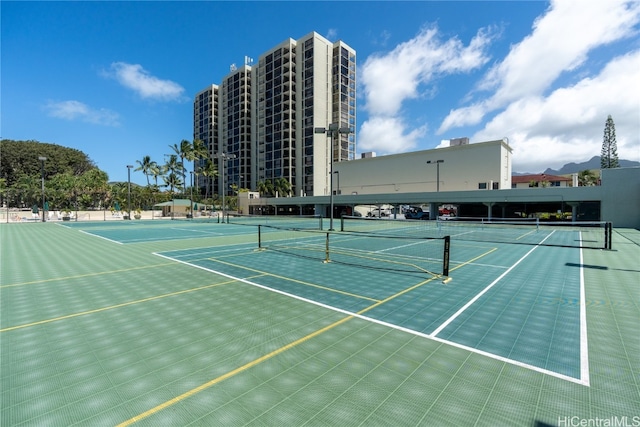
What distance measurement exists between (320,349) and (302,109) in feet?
318

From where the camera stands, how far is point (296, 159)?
97.2m

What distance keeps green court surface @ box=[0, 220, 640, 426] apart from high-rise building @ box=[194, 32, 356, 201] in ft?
270

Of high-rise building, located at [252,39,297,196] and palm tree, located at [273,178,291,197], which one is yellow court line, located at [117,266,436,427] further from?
high-rise building, located at [252,39,297,196]

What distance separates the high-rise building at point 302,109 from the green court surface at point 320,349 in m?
82.2

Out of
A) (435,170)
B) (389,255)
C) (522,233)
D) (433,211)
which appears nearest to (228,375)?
(389,255)

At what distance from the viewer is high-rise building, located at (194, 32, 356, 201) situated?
304 ft

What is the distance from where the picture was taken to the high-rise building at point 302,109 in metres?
92.6

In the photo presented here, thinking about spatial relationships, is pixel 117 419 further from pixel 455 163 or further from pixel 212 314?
pixel 455 163

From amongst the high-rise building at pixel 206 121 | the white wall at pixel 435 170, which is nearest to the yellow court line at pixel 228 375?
the white wall at pixel 435 170

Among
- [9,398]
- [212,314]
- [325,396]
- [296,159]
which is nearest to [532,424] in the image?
[325,396]

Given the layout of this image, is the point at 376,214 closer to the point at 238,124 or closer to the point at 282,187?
the point at 282,187

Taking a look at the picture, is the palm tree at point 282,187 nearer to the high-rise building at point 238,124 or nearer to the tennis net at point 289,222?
the high-rise building at point 238,124

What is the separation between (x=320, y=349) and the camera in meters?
5.46

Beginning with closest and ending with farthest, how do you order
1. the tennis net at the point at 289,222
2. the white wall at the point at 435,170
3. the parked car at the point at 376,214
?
the tennis net at the point at 289,222 < the white wall at the point at 435,170 < the parked car at the point at 376,214
